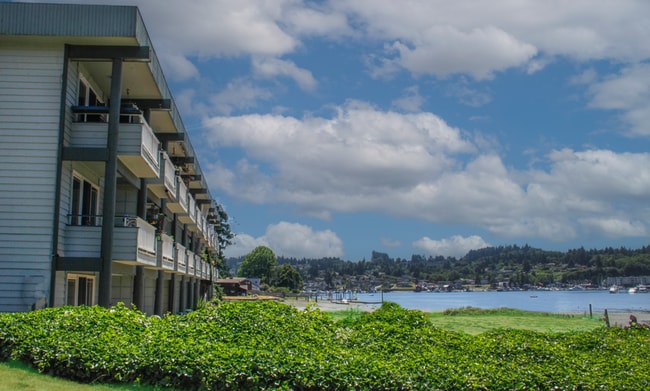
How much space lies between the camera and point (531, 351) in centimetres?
1377

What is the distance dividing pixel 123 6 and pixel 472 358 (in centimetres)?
1331

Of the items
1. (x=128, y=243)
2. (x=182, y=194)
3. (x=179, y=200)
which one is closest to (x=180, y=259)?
(x=179, y=200)

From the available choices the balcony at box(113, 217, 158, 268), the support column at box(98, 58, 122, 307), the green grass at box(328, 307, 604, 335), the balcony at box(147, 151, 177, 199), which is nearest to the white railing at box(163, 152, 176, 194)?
the balcony at box(147, 151, 177, 199)

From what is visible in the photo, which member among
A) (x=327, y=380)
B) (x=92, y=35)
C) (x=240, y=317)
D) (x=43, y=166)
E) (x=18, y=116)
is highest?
(x=92, y=35)

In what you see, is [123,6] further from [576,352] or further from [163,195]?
[576,352]

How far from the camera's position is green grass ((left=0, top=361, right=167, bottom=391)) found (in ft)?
35.1

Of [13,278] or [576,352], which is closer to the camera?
[576,352]

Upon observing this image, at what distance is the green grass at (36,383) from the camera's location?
1069cm

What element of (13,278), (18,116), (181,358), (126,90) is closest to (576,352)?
(181,358)

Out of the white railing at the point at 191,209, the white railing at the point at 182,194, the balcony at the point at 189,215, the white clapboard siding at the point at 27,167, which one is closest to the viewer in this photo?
the white clapboard siding at the point at 27,167

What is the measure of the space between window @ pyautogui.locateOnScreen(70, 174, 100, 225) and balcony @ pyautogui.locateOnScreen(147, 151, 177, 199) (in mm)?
3175

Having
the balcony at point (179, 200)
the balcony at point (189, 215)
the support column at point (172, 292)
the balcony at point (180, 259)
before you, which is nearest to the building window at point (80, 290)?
the balcony at point (180, 259)

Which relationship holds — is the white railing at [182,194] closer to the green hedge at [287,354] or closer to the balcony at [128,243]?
the balcony at [128,243]

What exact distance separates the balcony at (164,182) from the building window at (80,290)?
476 cm
